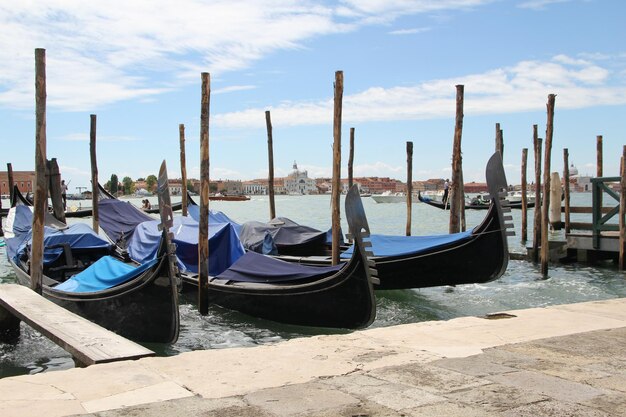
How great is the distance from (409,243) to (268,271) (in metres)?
2.36

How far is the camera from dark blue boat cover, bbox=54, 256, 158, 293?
21.8 ft

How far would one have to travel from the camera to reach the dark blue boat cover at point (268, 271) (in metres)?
7.03

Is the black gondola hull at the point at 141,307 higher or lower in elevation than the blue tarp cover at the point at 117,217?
lower

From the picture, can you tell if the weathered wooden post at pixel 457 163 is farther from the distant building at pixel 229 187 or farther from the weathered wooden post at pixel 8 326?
the distant building at pixel 229 187

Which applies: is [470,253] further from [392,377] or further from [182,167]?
[182,167]

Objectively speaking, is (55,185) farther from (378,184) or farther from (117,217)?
(378,184)

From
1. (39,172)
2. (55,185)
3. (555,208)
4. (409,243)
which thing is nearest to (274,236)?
(409,243)

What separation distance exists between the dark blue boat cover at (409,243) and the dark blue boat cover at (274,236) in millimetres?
1861

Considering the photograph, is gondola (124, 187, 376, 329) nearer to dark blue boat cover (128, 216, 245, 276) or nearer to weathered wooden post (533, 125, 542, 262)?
dark blue boat cover (128, 216, 245, 276)

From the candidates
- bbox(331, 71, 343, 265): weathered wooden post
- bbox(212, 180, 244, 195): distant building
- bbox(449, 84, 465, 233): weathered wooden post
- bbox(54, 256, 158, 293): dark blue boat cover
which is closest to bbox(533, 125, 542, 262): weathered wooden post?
bbox(449, 84, 465, 233): weathered wooden post

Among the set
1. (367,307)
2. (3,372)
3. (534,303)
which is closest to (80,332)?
(3,372)

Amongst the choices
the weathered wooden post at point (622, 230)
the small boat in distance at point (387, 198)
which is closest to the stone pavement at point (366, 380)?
the weathered wooden post at point (622, 230)

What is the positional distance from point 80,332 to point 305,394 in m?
2.12

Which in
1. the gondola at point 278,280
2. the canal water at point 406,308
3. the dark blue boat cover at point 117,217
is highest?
the dark blue boat cover at point 117,217
